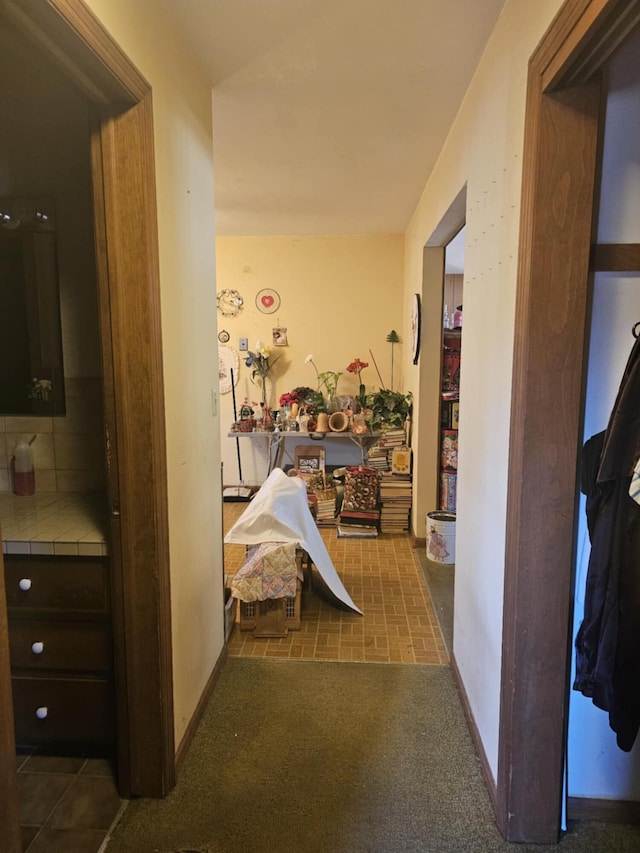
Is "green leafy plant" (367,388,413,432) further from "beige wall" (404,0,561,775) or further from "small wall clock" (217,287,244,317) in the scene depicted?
"beige wall" (404,0,561,775)

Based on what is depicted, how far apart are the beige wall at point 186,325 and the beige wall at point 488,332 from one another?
1.04 metres

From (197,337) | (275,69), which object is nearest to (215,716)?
(197,337)

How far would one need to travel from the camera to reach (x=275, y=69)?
6.60 feet

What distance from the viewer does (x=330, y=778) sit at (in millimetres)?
1767

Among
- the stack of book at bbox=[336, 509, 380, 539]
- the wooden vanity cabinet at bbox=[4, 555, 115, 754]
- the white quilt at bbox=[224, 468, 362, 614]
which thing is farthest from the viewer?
the stack of book at bbox=[336, 509, 380, 539]

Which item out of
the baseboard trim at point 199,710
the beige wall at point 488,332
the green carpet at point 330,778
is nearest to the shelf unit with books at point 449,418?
the beige wall at point 488,332

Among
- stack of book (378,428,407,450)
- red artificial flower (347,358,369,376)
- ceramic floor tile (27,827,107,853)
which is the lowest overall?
ceramic floor tile (27,827,107,853)

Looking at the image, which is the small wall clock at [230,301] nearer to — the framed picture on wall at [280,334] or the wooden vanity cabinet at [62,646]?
the framed picture on wall at [280,334]

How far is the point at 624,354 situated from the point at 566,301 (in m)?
0.23

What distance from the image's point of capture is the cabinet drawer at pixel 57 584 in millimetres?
1677

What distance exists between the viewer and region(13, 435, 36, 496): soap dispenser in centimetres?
205

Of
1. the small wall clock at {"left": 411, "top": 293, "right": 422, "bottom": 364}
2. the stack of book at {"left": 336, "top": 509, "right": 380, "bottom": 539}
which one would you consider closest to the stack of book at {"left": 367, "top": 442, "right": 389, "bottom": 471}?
the stack of book at {"left": 336, "top": 509, "right": 380, "bottom": 539}

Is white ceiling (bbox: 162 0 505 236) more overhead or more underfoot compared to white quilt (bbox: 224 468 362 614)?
more overhead

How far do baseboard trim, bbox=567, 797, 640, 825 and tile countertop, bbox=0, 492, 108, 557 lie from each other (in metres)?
1.62
